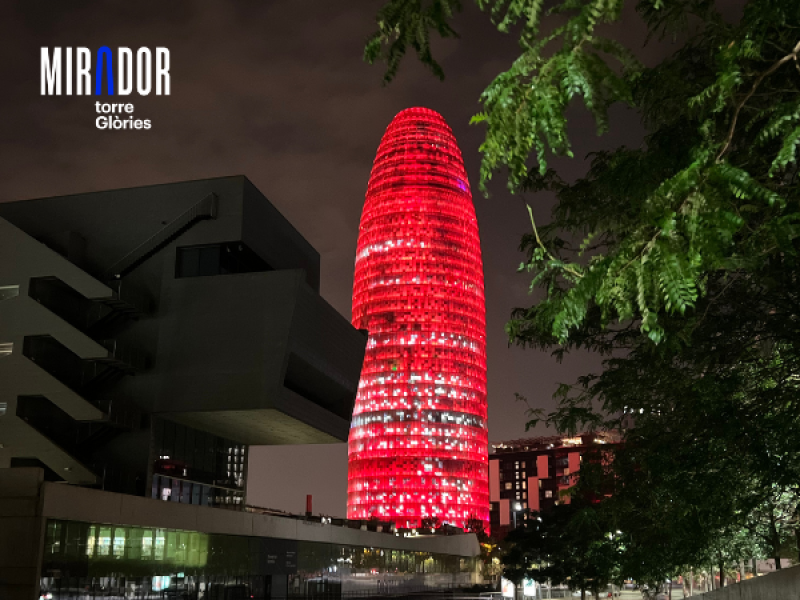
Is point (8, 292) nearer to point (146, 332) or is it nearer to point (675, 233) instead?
point (146, 332)

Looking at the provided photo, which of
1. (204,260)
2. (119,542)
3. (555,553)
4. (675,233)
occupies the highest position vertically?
(204,260)

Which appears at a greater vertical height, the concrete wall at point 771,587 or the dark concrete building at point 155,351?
the dark concrete building at point 155,351

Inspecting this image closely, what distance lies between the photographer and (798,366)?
16.5 meters

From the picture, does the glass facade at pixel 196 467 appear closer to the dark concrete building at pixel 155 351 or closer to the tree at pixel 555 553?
the dark concrete building at pixel 155 351

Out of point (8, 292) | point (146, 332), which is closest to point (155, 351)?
point (146, 332)

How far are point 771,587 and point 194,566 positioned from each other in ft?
157

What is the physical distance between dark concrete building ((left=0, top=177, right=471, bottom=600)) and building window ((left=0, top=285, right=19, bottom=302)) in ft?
0.35

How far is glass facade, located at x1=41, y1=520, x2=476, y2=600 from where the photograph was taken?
45.6 m

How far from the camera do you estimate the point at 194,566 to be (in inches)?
2317

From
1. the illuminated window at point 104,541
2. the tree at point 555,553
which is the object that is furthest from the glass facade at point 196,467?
the tree at point 555,553

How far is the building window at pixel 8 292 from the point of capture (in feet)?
198

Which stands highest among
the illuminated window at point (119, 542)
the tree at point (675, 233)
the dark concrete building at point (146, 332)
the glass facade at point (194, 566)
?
the dark concrete building at point (146, 332)

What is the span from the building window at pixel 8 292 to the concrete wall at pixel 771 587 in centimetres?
5291

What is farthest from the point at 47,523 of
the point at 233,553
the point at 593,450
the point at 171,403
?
the point at 593,450
